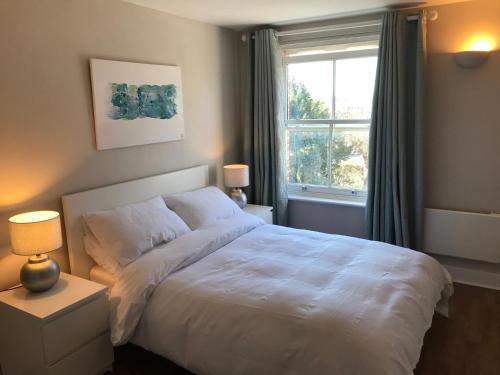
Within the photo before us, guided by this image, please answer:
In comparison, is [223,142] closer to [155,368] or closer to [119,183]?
[119,183]

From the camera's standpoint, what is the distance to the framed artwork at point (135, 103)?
288 cm

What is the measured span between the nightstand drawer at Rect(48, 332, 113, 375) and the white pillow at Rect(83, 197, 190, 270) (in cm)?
47

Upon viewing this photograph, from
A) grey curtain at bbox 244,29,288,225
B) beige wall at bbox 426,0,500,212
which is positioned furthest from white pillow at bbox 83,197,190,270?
beige wall at bbox 426,0,500,212

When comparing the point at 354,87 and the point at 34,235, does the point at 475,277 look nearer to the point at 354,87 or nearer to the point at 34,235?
the point at 354,87

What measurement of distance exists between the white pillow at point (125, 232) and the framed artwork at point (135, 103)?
1.72ft

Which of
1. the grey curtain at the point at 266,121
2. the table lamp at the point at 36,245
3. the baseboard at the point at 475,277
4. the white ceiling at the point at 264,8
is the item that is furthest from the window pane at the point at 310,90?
the table lamp at the point at 36,245

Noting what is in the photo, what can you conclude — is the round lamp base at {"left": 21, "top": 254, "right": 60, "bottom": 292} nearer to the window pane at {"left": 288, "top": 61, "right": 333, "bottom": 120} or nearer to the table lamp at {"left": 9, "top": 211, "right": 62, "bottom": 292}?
the table lamp at {"left": 9, "top": 211, "right": 62, "bottom": 292}

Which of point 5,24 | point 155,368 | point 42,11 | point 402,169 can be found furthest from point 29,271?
point 402,169

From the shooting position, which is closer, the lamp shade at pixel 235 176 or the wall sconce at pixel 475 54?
the wall sconce at pixel 475 54

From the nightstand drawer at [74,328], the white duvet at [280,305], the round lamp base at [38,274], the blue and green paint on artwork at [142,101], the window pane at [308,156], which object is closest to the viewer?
the white duvet at [280,305]

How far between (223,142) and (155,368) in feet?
7.75

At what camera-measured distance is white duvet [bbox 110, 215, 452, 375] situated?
1878 mm

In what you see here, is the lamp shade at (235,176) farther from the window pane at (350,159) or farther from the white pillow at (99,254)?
the white pillow at (99,254)

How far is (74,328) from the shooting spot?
2.21m
